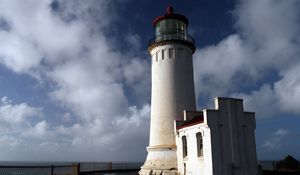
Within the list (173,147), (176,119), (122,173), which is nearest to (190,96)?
(176,119)

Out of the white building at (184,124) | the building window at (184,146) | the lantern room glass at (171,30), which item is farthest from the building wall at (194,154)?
the lantern room glass at (171,30)

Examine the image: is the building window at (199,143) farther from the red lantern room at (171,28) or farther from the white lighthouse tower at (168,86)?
the red lantern room at (171,28)

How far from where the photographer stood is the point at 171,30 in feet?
86.2

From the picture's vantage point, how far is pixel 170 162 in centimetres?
2241

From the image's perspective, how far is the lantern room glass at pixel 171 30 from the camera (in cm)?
2606

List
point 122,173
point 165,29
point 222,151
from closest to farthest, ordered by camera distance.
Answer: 1. point 222,151
2. point 165,29
3. point 122,173

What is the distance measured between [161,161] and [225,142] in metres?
6.57

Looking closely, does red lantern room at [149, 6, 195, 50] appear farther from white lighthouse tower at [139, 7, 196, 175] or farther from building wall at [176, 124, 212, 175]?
building wall at [176, 124, 212, 175]

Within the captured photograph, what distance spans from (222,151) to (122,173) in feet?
51.7

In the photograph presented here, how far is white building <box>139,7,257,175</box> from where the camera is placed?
17969mm

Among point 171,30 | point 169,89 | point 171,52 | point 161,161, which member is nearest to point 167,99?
point 169,89

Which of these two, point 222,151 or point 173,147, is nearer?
point 222,151

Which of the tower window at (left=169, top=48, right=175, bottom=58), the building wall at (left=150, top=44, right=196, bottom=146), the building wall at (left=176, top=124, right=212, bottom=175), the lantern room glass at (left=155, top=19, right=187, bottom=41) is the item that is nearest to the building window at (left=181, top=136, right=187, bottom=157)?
the building wall at (left=176, top=124, right=212, bottom=175)

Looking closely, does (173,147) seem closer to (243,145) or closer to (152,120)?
(152,120)
